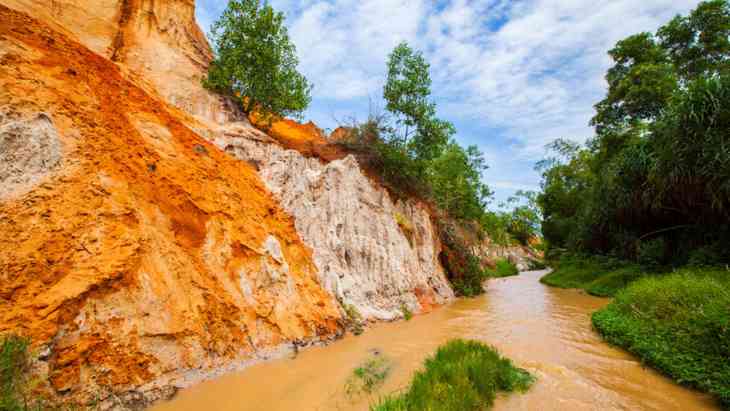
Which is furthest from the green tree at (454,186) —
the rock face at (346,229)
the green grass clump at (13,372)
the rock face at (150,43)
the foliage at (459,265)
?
the green grass clump at (13,372)

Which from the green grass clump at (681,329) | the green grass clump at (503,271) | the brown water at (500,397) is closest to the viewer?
the brown water at (500,397)

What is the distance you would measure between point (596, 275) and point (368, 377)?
59.9ft

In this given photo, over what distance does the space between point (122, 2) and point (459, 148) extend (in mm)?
23436

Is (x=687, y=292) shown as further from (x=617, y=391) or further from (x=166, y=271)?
(x=166, y=271)

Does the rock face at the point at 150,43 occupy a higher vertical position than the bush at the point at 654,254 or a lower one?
higher

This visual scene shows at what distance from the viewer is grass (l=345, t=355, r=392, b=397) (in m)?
4.74

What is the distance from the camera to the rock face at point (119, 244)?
4078 mm

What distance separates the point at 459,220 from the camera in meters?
23.3

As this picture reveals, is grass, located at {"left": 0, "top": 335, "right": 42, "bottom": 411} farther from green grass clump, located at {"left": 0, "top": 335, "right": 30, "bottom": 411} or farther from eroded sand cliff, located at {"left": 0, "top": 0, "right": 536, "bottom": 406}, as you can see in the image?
eroded sand cliff, located at {"left": 0, "top": 0, "right": 536, "bottom": 406}

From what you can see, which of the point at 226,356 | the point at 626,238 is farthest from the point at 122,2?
the point at 626,238

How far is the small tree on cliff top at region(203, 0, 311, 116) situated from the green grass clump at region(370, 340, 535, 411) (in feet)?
41.1

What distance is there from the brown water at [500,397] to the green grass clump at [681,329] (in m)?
0.27

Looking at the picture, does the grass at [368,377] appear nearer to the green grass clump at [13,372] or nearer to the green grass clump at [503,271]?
the green grass clump at [13,372]

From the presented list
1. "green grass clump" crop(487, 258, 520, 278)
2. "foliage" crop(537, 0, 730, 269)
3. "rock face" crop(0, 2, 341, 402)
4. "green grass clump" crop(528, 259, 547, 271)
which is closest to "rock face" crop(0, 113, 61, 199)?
"rock face" crop(0, 2, 341, 402)
